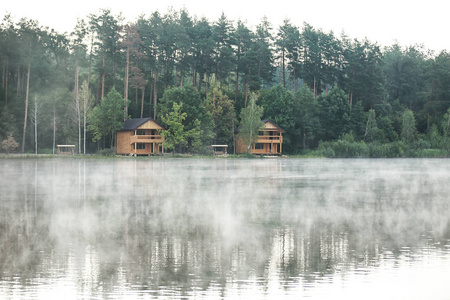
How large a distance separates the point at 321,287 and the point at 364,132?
287ft

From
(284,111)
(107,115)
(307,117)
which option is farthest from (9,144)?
(307,117)

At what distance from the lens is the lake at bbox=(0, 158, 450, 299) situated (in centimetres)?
922

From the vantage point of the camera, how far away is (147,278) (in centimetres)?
978

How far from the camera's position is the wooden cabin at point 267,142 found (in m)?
86.9

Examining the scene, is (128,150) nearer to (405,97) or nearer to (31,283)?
(405,97)

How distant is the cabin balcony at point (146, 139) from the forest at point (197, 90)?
7.75 feet

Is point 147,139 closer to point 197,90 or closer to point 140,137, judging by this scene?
point 140,137

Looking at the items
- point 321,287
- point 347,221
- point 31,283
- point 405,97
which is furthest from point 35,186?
point 405,97

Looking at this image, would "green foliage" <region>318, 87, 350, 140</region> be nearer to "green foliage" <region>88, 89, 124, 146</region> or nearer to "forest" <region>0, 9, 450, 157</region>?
"forest" <region>0, 9, 450, 157</region>

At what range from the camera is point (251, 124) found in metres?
83.1

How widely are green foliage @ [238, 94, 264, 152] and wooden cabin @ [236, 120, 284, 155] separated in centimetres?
214

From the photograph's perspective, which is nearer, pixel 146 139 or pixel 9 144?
pixel 9 144

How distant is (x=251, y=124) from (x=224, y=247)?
70944 millimetres

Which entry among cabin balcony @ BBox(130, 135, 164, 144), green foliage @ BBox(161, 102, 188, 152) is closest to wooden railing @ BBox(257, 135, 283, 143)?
green foliage @ BBox(161, 102, 188, 152)
